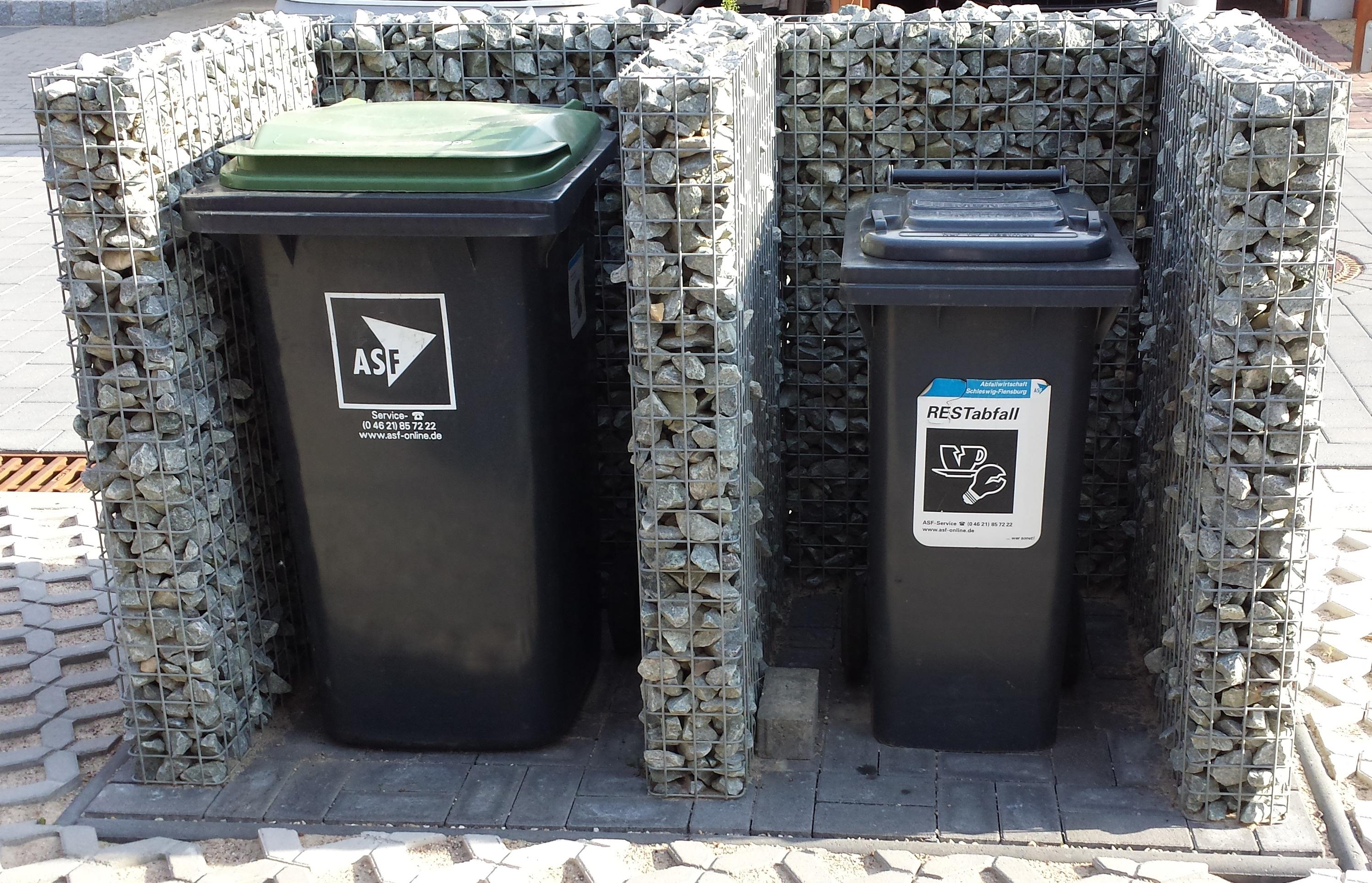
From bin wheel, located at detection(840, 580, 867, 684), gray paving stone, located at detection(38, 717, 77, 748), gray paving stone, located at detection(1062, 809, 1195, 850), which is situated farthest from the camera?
bin wheel, located at detection(840, 580, 867, 684)

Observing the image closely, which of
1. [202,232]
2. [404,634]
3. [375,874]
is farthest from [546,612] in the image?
[202,232]

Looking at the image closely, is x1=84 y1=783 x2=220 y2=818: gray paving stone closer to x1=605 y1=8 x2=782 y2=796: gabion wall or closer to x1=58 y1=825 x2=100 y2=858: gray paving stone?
x1=58 y1=825 x2=100 y2=858: gray paving stone

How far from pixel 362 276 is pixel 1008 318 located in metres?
1.64

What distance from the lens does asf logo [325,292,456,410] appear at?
3398mm

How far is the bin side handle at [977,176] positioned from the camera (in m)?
3.90

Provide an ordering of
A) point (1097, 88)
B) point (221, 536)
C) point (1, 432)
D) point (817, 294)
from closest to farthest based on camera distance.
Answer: point (221, 536) < point (1097, 88) < point (817, 294) < point (1, 432)

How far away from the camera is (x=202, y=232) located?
10.9ft

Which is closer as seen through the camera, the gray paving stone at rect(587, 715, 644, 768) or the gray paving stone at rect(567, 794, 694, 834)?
the gray paving stone at rect(567, 794, 694, 834)

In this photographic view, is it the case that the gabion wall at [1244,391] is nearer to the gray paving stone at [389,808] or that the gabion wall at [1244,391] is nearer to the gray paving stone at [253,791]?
the gray paving stone at [389,808]

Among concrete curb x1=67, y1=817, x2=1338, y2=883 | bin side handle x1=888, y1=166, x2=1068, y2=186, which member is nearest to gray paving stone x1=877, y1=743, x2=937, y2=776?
concrete curb x1=67, y1=817, x2=1338, y2=883

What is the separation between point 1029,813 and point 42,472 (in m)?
4.30

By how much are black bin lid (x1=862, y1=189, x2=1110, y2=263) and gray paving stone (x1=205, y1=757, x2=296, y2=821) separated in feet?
7.15

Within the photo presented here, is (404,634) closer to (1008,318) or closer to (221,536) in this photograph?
(221,536)

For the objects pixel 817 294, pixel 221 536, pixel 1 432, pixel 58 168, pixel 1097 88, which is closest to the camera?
pixel 58 168
